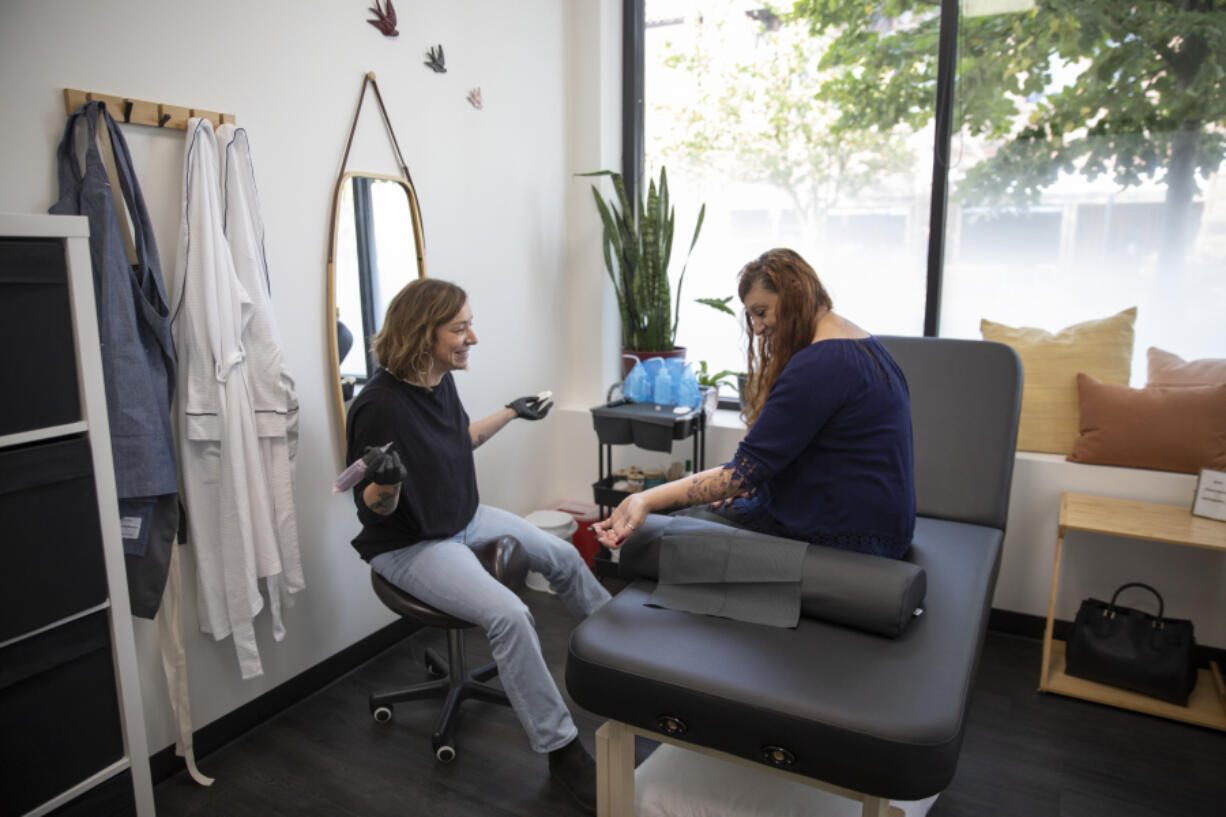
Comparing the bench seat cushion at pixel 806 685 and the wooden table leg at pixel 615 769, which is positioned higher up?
the bench seat cushion at pixel 806 685

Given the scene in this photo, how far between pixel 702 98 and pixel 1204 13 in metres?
1.73

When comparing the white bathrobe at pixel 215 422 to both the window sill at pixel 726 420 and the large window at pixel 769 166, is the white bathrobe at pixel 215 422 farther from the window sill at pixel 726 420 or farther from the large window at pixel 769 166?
the large window at pixel 769 166

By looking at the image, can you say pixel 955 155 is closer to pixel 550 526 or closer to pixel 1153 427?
pixel 1153 427

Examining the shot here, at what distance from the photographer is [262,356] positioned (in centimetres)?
199

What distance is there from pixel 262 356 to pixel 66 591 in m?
0.74

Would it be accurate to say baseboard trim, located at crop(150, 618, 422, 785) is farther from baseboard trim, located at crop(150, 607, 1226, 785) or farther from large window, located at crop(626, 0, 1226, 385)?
large window, located at crop(626, 0, 1226, 385)

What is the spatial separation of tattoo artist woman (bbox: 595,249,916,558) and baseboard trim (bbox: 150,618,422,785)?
1184 mm

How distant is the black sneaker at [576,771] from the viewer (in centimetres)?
189

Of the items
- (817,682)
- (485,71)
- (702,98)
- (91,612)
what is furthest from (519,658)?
(702,98)

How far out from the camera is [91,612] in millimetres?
1462

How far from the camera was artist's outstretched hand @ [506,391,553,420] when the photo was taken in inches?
95.6

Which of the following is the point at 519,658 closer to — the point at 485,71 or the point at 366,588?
the point at 366,588

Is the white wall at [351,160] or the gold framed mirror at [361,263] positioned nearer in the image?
the white wall at [351,160]

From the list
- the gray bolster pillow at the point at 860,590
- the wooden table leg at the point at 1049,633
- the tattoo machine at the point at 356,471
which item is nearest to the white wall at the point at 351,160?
the tattoo machine at the point at 356,471
